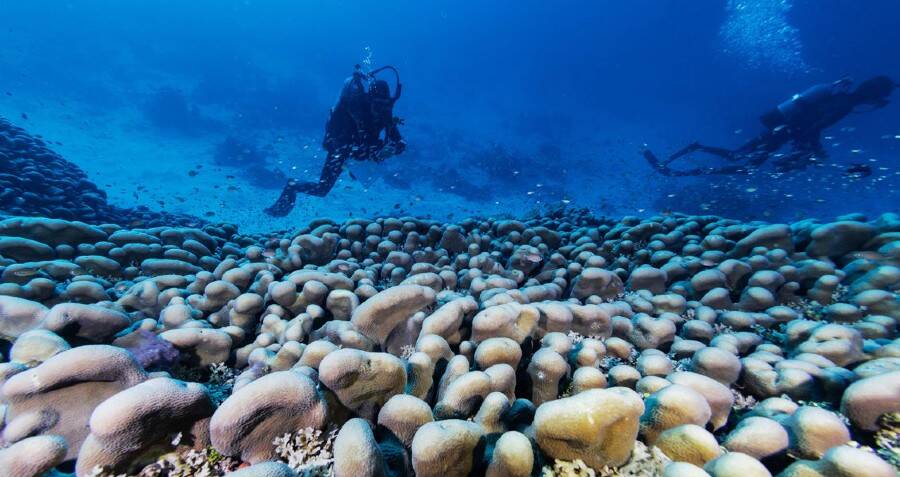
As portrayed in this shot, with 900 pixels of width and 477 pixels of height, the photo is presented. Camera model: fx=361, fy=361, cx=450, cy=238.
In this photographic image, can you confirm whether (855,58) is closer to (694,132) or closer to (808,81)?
(808,81)

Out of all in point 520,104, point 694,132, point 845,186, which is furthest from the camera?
point 520,104

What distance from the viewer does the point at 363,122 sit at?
37.8 ft

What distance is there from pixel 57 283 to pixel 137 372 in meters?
2.80

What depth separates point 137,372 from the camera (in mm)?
1863

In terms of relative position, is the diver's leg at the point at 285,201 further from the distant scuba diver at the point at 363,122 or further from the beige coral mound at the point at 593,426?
the beige coral mound at the point at 593,426

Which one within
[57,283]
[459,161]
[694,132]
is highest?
[694,132]

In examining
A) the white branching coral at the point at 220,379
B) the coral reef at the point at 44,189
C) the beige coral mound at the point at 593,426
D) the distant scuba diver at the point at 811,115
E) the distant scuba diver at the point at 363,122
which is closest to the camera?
the beige coral mound at the point at 593,426

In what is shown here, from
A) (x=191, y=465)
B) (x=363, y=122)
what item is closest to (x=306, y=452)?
(x=191, y=465)

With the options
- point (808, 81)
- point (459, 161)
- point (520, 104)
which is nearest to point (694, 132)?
point (808, 81)

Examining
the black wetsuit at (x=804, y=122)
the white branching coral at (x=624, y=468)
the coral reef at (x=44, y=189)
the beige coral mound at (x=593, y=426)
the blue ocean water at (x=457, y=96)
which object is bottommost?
the white branching coral at (x=624, y=468)

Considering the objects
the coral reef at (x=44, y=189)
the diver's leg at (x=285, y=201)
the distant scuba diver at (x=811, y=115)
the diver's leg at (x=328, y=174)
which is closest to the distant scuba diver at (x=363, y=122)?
the diver's leg at (x=328, y=174)

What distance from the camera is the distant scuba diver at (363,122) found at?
11.3m

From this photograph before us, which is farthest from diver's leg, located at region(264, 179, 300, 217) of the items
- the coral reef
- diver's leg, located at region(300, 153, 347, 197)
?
the coral reef

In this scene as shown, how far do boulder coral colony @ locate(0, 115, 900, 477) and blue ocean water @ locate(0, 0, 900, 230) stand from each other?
13.0m
